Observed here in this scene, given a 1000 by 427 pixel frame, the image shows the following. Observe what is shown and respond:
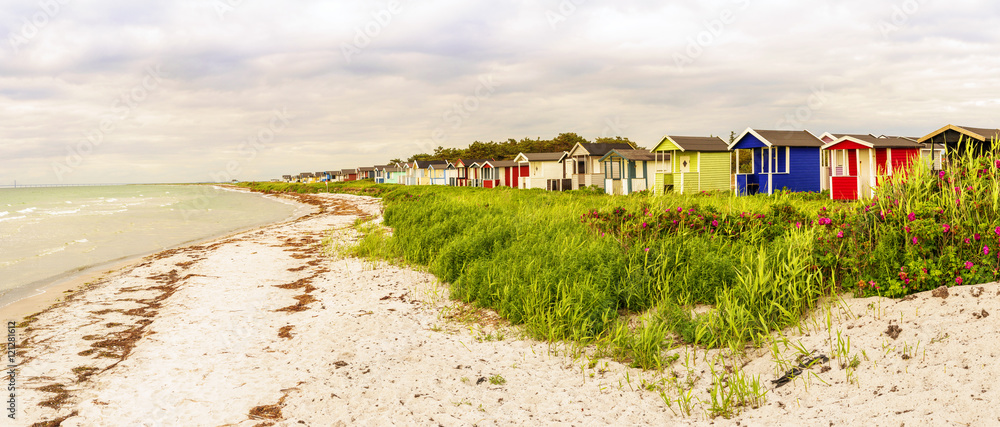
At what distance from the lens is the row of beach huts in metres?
22.1

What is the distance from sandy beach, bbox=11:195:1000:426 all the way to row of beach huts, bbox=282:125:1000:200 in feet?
34.0

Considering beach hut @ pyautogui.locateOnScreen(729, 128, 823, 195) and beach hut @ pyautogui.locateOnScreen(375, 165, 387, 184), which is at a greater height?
beach hut @ pyautogui.locateOnScreen(375, 165, 387, 184)

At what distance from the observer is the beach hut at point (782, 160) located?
25281 mm

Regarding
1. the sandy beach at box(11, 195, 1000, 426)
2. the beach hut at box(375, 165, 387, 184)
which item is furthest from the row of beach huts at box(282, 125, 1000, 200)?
the beach hut at box(375, 165, 387, 184)

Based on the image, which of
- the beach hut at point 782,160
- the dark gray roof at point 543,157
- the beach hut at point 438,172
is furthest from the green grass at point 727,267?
the beach hut at point 438,172

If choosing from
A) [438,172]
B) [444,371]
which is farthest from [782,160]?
[438,172]

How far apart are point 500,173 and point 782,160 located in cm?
3336

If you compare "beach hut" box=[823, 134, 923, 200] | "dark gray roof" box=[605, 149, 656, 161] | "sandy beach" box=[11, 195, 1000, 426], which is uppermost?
"dark gray roof" box=[605, 149, 656, 161]

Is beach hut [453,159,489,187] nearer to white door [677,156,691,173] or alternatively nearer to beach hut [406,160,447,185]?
beach hut [406,160,447,185]

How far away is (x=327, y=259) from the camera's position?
13.0m

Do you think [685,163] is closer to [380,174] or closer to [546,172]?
[546,172]

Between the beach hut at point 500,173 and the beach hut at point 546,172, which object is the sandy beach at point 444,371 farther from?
the beach hut at point 500,173

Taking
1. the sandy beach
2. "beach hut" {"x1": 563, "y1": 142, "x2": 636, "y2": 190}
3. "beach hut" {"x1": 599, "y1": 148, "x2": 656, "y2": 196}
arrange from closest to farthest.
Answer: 1. the sandy beach
2. "beach hut" {"x1": 599, "y1": 148, "x2": 656, "y2": 196}
3. "beach hut" {"x1": 563, "y1": 142, "x2": 636, "y2": 190}

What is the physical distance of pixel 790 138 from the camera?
25.6m
